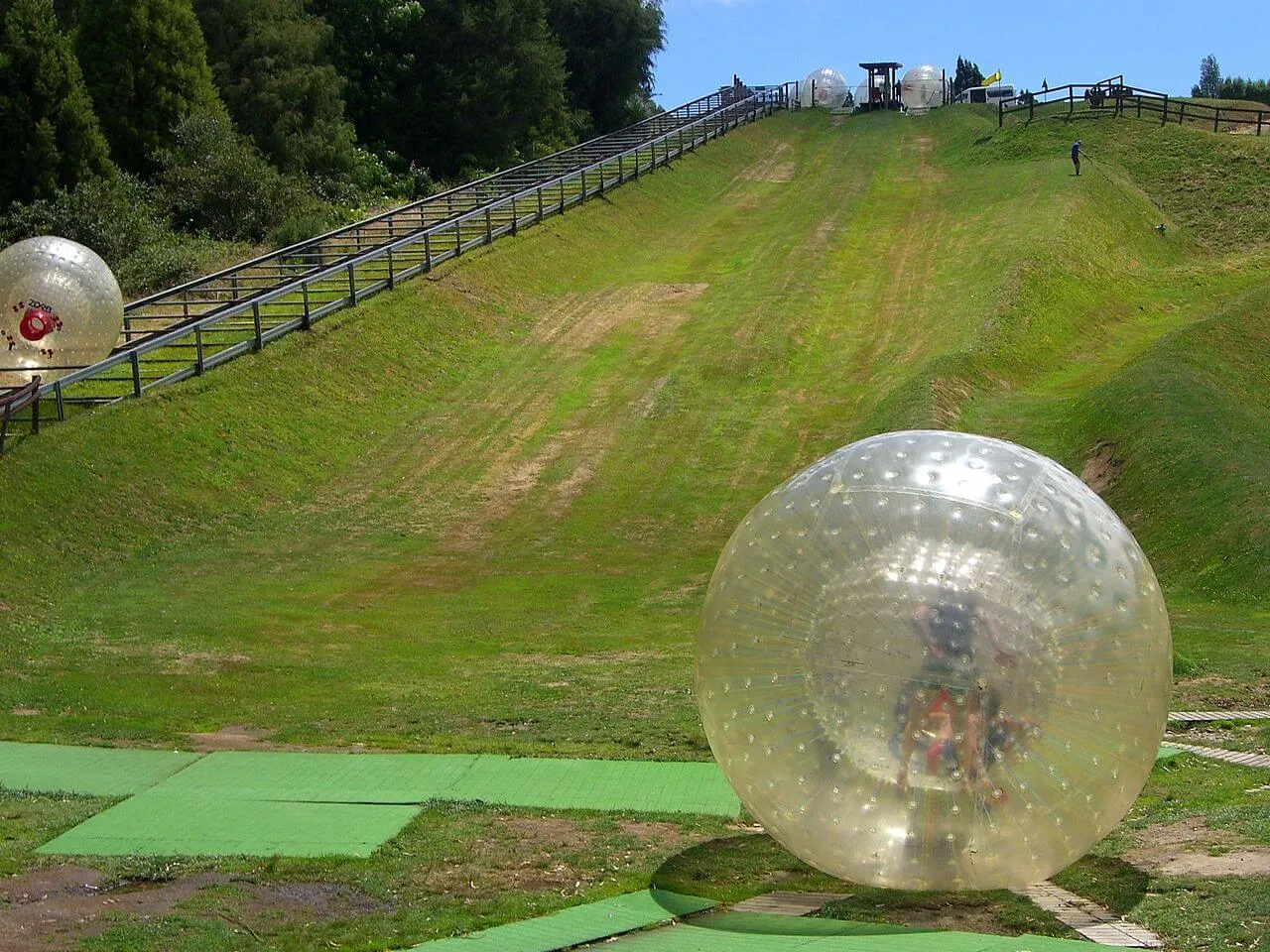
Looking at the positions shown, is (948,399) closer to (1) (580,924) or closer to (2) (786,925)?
(2) (786,925)

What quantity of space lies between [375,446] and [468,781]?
18.0 m

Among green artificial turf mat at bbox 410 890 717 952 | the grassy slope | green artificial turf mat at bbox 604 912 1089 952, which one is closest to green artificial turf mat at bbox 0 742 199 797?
the grassy slope

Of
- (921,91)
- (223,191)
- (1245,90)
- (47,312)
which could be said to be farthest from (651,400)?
(1245,90)

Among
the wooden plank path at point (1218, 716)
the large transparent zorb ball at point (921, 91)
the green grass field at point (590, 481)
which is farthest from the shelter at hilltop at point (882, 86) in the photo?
the wooden plank path at point (1218, 716)

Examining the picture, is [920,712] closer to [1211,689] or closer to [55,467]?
[1211,689]

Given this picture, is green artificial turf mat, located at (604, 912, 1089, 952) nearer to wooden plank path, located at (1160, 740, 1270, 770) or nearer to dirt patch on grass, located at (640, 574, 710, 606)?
wooden plank path, located at (1160, 740, 1270, 770)

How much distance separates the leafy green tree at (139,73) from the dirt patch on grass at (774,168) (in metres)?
19.9

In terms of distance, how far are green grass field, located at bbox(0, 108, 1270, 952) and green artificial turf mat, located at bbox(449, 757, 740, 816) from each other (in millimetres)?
477

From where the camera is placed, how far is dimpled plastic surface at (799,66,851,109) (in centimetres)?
8012

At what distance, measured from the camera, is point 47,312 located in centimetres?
2658

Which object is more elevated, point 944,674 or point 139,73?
point 139,73

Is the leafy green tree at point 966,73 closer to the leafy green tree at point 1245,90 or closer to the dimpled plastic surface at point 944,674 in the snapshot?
the leafy green tree at point 1245,90

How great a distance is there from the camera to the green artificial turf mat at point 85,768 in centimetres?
1274

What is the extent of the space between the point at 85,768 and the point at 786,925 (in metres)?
7.24
